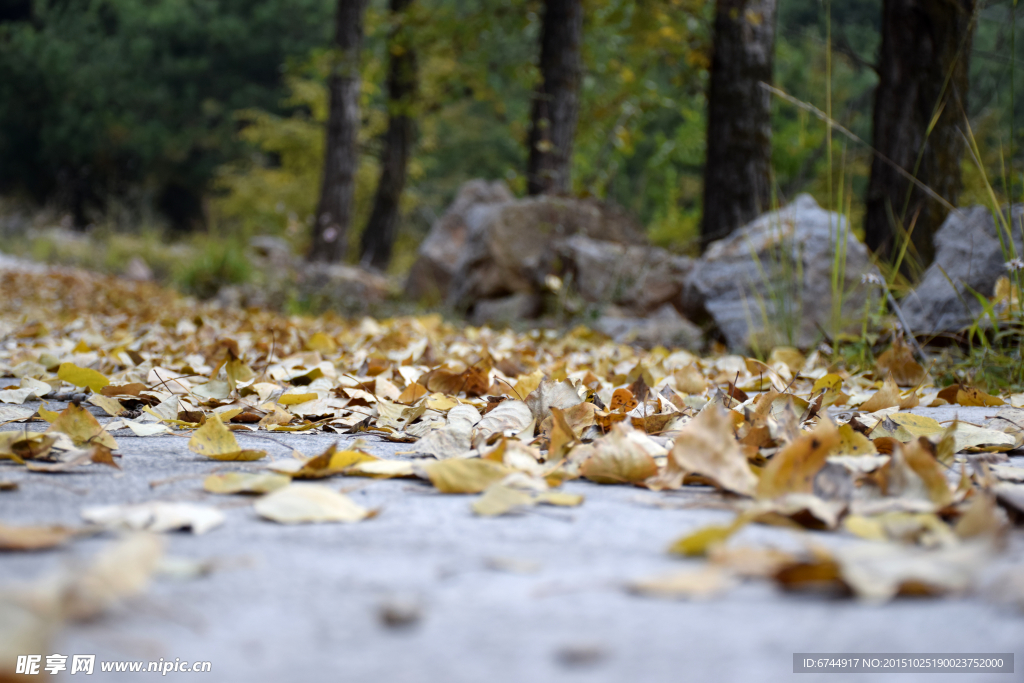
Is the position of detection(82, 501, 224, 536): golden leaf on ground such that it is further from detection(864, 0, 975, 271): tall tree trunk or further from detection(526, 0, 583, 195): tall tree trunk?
detection(526, 0, 583, 195): tall tree trunk

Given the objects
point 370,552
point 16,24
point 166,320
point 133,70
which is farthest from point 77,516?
point 16,24

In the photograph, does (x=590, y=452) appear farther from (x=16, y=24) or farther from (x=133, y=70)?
(x=16, y=24)

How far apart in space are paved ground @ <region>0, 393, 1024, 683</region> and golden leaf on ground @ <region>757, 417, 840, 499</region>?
6 cm

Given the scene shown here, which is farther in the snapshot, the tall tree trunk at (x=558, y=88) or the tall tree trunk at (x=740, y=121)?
the tall tree trunk at (x=558, y=88)

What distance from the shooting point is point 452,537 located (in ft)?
2.11

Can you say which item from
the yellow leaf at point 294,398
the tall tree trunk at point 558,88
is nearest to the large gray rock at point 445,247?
the tall tree trunk at point 558,88

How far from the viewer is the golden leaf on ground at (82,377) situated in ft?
4.62

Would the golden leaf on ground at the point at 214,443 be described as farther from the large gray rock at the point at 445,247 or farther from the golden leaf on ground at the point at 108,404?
the large gray rock at the point at 445,247

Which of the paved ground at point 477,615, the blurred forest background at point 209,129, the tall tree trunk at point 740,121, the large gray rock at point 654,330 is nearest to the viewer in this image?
the paved ground at point 477,615

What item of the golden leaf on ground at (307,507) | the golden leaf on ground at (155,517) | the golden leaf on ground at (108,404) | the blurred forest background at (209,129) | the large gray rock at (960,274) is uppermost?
the blurred forest background at (209,129)

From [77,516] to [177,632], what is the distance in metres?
0.30

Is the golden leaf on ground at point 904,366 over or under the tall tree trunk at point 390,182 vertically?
under

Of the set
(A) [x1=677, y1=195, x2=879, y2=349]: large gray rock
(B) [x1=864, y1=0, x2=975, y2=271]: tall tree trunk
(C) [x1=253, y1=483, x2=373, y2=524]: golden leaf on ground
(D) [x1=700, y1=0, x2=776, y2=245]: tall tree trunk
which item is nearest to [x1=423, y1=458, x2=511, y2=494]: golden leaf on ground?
(C) [x1=253, y1=483, x2=373, y2=524]: golden leaf on ground

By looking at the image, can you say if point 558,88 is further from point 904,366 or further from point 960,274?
point 904,366
